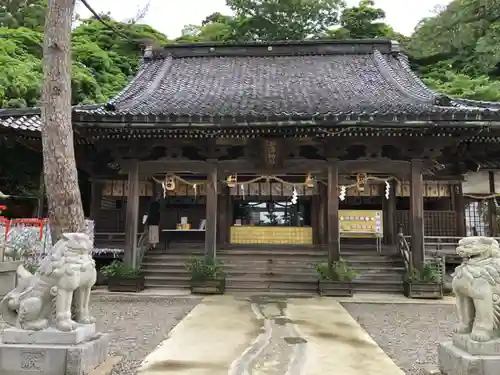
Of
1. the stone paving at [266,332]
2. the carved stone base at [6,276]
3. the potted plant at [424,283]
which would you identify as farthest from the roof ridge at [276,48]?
the carved stone base at [6,276]

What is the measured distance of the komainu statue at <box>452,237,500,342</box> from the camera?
158 inches

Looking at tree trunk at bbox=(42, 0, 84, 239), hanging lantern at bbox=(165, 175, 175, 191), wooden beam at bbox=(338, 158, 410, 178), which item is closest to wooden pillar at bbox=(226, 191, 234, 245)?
hanging lantern at bbox=(165, 175, 175, 191)

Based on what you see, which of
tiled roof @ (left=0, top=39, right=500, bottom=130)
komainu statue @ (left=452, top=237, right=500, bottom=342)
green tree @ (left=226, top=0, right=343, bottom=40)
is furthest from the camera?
green tree @ (left=226, top=0, right=343, bottom=40)

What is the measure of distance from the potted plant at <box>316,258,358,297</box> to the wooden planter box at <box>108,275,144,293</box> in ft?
15.4

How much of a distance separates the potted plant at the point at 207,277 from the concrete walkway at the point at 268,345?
1980 millimetres

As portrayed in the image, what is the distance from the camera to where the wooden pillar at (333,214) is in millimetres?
11167

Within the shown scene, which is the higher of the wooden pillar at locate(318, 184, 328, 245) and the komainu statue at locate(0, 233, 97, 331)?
the wooden pillar at locate(318, 184, 328, 245)

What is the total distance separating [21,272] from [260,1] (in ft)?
111

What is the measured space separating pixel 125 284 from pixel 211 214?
2.85m

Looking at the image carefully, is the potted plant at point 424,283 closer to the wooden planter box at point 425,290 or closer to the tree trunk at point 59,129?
the wooden planter box at point 425,290

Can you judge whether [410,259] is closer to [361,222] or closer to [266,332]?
[361,222]

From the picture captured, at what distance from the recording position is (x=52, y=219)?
249 inches

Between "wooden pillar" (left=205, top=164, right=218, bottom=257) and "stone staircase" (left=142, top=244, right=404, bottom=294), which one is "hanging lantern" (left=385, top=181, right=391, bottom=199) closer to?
"stone staircase" (left=142, top=244, right=404, bottom=294)

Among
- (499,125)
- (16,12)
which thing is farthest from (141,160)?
(16,12)
